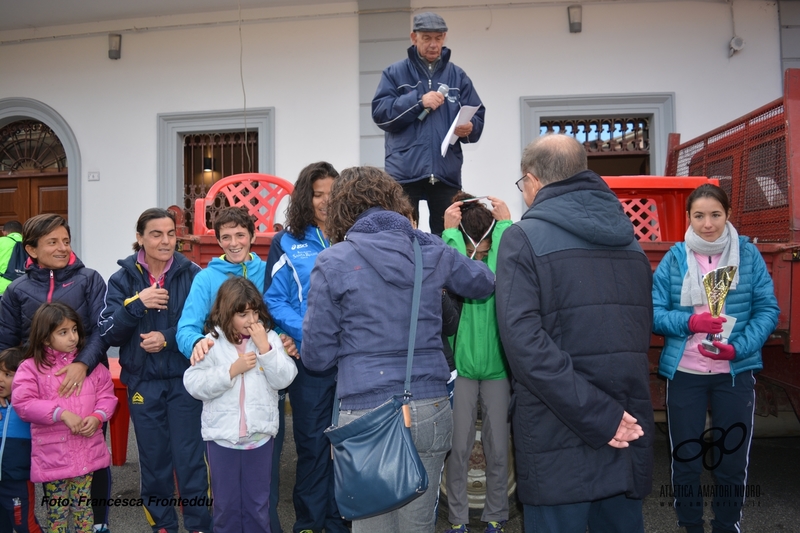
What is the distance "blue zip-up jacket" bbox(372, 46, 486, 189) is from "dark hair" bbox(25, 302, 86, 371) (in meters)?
2.04

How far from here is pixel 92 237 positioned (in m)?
8.03

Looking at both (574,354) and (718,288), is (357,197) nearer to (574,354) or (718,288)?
(574,354)

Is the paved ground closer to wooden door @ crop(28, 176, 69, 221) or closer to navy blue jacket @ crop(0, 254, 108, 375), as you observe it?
navy blue jacket @ crop(0, 254, 108, 375)

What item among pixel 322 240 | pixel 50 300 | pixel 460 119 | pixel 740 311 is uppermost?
pixel 460 119

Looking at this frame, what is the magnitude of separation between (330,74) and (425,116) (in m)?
4.14

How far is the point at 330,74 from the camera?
755cm

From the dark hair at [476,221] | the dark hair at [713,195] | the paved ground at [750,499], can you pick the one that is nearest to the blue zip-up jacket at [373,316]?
the dark hair at [476,221]

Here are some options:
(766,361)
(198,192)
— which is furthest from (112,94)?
(766,361)

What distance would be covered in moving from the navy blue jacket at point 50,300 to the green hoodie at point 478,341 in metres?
1.93

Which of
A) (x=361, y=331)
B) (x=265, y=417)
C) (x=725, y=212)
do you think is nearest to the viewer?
(x=361, y=331)

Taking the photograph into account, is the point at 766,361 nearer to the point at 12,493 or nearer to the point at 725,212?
the point at 725,212

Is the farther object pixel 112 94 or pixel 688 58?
pixel 112 94

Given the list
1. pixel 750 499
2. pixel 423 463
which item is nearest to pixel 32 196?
pixel 423 463

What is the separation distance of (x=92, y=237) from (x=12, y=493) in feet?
17.8
